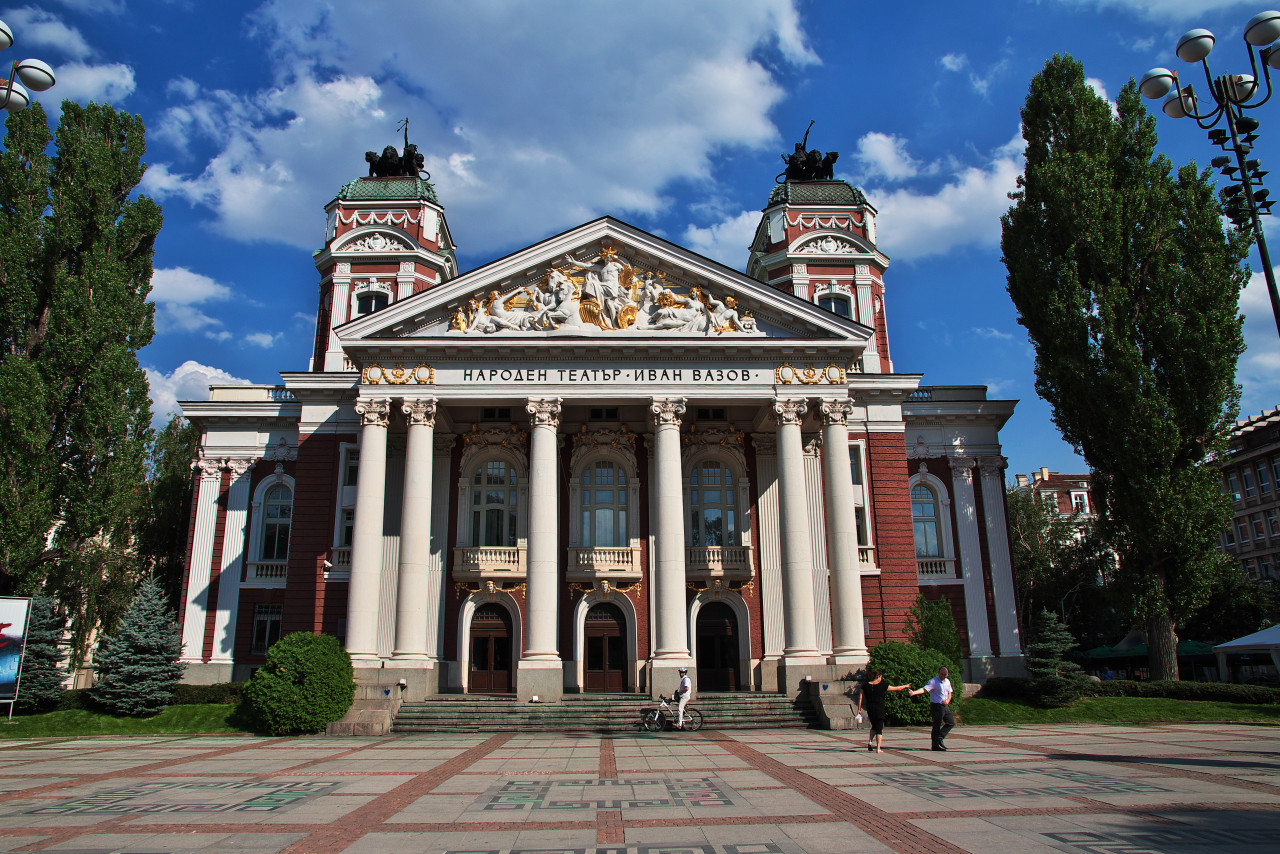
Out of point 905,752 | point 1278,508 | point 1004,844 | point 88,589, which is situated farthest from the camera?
point 1278,508

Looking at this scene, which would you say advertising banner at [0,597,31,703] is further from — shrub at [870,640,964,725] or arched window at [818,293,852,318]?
arched window at [818,293,852,318]

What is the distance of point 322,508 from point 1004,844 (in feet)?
96.6

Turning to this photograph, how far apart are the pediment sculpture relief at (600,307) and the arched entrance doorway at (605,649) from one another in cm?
1114

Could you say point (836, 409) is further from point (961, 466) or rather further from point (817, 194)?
point (817, 194)

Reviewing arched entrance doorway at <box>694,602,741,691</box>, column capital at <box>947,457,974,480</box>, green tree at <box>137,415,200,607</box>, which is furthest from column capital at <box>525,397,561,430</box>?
green tree at <box>137,415,200,607</box>

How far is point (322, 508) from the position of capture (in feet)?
107

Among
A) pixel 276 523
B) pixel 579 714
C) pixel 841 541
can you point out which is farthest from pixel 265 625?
pixel 841 541

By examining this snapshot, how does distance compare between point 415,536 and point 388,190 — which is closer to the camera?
point 415,536

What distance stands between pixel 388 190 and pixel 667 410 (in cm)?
A: 2144

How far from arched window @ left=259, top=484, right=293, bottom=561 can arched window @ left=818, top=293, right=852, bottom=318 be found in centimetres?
2621

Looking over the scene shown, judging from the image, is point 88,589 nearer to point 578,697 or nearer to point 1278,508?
point 578,697

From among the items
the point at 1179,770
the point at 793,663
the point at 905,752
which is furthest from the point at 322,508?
the point at 1179,770

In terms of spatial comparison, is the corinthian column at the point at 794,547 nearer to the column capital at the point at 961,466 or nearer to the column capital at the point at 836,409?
the column capital at the point at 836,409

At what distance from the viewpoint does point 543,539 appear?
2712 cm
